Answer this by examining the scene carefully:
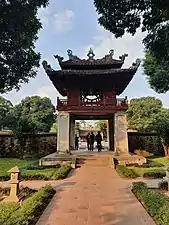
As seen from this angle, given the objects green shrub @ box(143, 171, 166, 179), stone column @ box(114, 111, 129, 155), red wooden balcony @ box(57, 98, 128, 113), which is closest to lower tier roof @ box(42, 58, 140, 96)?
red wooden balcony @ box(57, 98, 128, 113)

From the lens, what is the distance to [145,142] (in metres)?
24.0

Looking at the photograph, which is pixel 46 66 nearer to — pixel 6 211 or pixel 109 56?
pixel 109 56

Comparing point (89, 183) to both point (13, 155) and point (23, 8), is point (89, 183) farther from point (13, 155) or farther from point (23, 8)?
point (13, 155)

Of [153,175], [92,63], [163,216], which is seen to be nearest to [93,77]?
[92,63]

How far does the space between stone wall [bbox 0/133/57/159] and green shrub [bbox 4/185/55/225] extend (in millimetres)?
16322

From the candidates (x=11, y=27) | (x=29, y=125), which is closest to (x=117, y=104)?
(x=29, y=125)

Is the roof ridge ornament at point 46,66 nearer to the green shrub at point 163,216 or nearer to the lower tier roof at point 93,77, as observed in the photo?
the lower tier roof at point 93,77

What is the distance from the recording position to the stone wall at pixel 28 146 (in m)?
23.1

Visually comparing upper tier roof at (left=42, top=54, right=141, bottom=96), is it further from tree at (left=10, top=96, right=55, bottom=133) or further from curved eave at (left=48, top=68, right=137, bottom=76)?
tree at (left=10, top=96, right=55, bottom=133)

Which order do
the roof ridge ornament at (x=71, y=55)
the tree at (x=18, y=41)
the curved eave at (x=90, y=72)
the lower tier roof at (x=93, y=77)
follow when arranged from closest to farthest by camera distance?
1. the tree at (x=18, y=41)
2. the curved eave at (x=90, y=72)
3. the lower tier roof at (x=93, y=77)
4. the roof ridge ornament at (x=71, y=55)

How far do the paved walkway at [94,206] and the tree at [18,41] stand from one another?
468cm

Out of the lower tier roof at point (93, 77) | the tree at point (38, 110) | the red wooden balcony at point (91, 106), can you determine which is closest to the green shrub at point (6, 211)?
the red wooden balcony at point (91, 106)

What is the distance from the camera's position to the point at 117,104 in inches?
705

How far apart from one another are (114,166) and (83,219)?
9678mm
